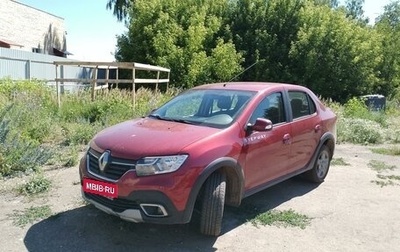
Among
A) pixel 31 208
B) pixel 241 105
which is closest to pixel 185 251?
pixel 241 105

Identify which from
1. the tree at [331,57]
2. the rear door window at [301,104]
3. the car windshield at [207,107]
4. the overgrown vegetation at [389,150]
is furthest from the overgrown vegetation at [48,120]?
the tree at [331,57]

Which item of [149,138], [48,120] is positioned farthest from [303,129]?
[48,120]

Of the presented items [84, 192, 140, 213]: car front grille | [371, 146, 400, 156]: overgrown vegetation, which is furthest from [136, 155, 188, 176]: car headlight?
[371, 146, 400, 156]: overgrown vegetation

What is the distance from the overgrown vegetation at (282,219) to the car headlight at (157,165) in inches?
57.4

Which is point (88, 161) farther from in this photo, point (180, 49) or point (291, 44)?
point (291, 44)

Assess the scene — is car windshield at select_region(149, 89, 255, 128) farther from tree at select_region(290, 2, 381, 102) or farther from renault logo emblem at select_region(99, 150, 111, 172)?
tree at select_region(290, 2, 381, 102)

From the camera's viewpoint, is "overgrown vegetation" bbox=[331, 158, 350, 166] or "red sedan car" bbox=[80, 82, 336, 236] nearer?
"red sedan car" bbox=[80, 82, 336, 236]

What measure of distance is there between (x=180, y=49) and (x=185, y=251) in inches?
627

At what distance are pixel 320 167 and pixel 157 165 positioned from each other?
3.41 meters

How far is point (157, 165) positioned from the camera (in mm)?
3691

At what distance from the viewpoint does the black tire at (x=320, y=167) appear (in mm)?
6062

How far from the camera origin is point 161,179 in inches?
144

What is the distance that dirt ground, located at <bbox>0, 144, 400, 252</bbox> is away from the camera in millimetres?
3980

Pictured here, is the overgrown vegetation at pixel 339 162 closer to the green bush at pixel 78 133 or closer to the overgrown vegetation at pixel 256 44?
the green bush at pixel 78 133
